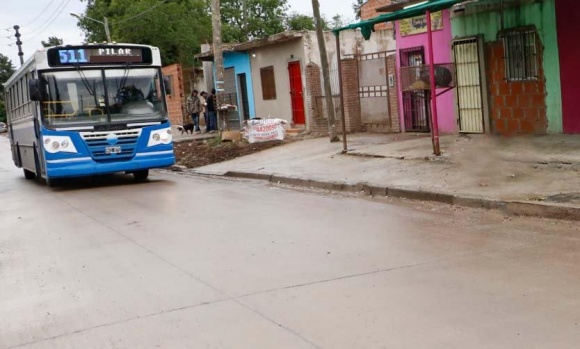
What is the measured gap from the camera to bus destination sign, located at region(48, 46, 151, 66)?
14070 mm

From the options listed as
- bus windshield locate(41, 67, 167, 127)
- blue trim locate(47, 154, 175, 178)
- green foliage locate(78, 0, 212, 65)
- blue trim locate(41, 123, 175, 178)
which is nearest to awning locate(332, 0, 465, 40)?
bus windshield locate(41, 67, 167, 127)

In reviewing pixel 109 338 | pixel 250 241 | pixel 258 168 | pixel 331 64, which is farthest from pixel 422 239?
pixel 331 64

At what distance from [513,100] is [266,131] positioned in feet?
28.0

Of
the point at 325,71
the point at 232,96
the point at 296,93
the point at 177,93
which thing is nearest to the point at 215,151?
the point at 296,93

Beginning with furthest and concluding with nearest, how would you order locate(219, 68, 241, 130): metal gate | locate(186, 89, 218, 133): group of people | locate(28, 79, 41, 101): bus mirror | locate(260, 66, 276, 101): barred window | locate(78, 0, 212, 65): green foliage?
locate(78, 0, 212, 65): green foliage < locate(219, 68, 241, 130): metal gate < locate(186, 89, 218, 133): group of people < locate(260, 66, 276, 101): barred window < locate(28, 79, 41, 101): bus mirror

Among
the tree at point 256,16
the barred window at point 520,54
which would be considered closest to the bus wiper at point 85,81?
the barred window at point 520,54

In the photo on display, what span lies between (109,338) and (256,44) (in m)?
20.7

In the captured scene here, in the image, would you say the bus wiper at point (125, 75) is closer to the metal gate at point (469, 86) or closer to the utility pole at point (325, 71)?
the utility pole at point (325, 71)

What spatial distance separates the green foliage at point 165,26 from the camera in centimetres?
3906

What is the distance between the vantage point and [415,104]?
59.2 feet

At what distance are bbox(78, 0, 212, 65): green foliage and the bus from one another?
980 inches

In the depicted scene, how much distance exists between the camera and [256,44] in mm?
24469

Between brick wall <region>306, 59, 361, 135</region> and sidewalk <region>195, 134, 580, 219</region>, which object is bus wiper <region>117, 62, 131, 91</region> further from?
brick wall <region>306, 59, 361, 135</region>

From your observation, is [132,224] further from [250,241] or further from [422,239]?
[422,239]
